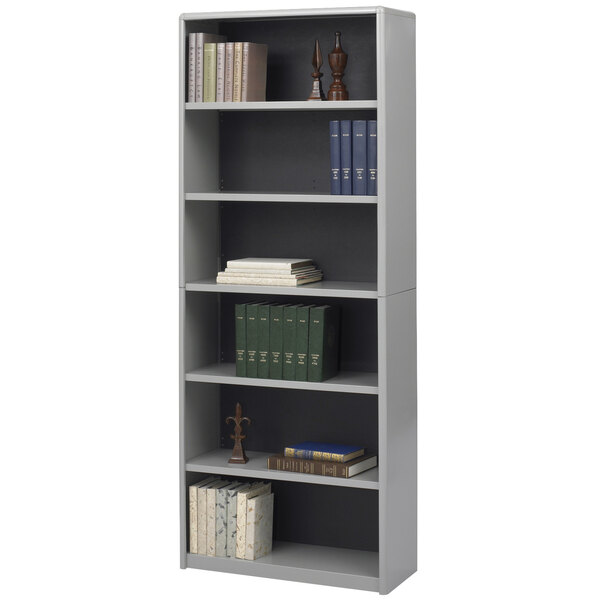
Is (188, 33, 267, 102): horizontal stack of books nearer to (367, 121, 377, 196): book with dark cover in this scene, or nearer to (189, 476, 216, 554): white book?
(367, 121, 377, 196): book with dark cover

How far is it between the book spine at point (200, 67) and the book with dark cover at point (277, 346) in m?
0.95

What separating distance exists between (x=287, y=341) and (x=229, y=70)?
3.80 feet

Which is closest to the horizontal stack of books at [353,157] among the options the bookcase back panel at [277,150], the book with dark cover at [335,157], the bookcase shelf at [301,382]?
the book with dark cover at [335,157]

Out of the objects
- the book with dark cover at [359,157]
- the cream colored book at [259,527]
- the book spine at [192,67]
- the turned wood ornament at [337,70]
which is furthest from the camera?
the cream colored book at [259,527]

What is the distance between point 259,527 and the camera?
5.96 m

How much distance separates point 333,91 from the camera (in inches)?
225

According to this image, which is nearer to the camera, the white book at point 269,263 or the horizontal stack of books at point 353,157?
the horizontal stack of books at point 353,157

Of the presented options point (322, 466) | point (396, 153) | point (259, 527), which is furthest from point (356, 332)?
point (259, 527)

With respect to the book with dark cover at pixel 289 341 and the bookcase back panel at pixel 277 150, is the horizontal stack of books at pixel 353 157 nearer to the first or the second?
the bookcase back panel at pixel 277 150

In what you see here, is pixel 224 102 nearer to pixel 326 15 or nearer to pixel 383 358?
pixel 326 15

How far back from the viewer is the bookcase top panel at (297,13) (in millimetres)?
5473
